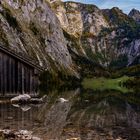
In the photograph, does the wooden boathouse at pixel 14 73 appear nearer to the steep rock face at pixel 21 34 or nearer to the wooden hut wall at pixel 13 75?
the wooden hut wall at pixel 13 75

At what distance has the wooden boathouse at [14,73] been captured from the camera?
3828 cm

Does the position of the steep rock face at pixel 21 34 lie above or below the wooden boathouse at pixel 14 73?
above

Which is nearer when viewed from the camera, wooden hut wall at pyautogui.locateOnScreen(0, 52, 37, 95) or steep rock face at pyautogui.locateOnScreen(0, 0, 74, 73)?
wooden hut wall at pyautogui.locateOnScreen(0, 52, 37, 95)

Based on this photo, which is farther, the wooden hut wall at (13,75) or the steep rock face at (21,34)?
the steep rock face at (21,34)

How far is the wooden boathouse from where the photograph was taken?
126ft

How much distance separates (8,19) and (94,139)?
134 metres

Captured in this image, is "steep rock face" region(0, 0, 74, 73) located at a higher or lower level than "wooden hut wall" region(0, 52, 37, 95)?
higher

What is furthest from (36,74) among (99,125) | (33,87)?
(99,125)

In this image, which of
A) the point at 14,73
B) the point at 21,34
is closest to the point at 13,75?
the point at 14,73

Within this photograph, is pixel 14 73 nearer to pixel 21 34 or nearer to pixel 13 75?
pixel 13 75

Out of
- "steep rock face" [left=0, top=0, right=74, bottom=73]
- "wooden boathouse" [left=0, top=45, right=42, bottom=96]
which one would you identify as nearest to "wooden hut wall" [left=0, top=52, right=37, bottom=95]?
"wooden boathouse" [left=0, top=45, right=42, bottom=96]

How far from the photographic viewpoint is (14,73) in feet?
127

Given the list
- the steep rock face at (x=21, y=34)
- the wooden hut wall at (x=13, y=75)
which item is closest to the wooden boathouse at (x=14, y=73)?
the wooden hut wall at (x=13, y=75)

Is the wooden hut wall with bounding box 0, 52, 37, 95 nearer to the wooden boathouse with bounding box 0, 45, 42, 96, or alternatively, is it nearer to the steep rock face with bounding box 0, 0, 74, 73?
the wooden boathouse with bounding box 0, 45, 42, 96
